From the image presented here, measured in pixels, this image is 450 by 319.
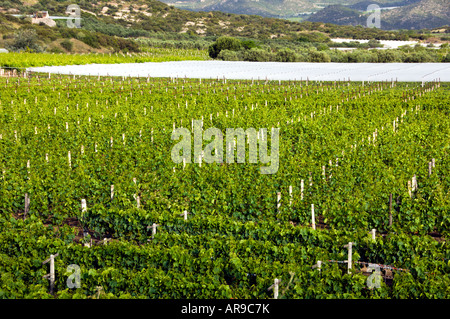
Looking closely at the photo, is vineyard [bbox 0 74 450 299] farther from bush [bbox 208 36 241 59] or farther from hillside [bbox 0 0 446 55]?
hillside [bbox 0 0 446 55]

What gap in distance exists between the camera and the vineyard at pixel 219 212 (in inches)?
398

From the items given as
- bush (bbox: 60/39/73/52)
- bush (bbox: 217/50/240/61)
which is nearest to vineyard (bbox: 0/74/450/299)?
bush (bbox: 217/50/240/61)

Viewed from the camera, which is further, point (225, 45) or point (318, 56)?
point (225, 45)

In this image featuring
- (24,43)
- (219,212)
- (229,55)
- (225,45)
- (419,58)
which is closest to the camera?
(219,212)

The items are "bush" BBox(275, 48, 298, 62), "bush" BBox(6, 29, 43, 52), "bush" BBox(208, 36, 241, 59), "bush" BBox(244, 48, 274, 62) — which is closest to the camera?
"bush" BBox(6, 29, 43, 52)

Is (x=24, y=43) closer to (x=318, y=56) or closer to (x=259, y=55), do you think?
(x=259, y=55)

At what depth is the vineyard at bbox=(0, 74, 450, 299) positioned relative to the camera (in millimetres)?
10102

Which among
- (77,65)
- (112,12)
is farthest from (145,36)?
(77,65)

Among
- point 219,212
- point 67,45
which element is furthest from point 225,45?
point 219,212

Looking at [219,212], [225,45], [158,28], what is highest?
[158,28]

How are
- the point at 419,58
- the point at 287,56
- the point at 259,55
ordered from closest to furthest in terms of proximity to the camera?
the point at 419,58 → the point at 287,56 → the point at 259,55

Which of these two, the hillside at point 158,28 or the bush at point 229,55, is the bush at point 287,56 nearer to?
the bush at point 229,55

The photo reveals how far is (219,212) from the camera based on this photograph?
570 inches
